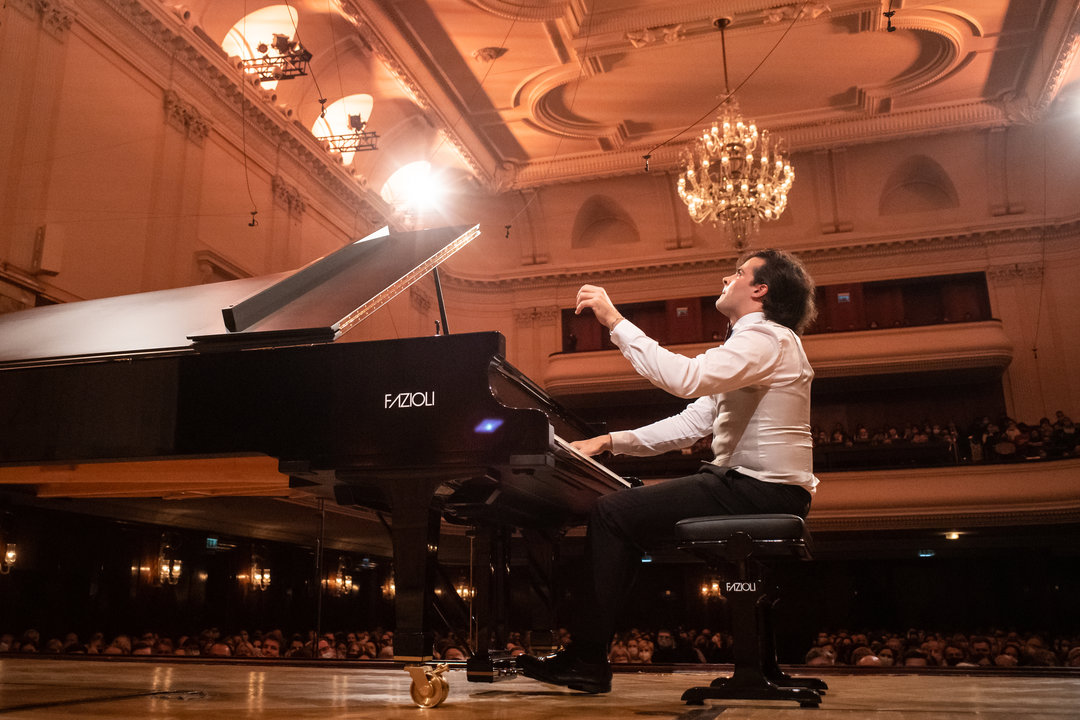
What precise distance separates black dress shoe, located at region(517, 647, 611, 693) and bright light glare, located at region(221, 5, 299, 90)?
9227mm

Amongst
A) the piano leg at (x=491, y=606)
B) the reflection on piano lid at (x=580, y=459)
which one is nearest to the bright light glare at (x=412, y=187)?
the piano leg at (x=491, y=606)

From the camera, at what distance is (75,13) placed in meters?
7.95

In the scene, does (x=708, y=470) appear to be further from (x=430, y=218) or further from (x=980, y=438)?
(x=430, y=218)

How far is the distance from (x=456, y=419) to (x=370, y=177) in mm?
11756

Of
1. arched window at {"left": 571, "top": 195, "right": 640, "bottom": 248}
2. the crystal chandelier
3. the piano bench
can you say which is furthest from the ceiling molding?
the piano bench

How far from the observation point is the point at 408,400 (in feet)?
7.29

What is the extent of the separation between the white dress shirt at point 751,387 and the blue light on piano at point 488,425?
470 mm

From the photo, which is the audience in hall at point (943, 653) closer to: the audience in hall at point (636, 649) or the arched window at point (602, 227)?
the audience in hall at point (636, 649)

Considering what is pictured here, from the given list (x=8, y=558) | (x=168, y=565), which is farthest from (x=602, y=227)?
(x=8, y=558)

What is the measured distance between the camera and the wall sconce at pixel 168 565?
991cm

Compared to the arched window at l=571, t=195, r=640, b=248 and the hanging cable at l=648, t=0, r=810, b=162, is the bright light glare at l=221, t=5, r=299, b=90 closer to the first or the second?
the hanging cable at l=648, t=0, r=810, b=162

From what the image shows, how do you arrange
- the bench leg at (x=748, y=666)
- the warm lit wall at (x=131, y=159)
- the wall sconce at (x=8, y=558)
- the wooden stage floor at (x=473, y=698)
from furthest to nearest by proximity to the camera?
the wall sconce at (x=8, y=558) → the warm lit wall at (x=131, y=159) → the bench leg at (x=748, y=666) → the wooden stage floor at (x=473, y=698)

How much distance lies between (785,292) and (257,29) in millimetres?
9250

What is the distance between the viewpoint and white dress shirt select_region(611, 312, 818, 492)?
2383 mm
